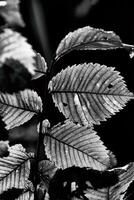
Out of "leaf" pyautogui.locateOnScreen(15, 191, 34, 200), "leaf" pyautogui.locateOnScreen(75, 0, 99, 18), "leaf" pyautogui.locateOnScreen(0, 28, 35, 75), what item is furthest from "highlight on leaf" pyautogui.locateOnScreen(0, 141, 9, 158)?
"leaf" pyautogui.locateOnScreen(75, 0, 99, 18)

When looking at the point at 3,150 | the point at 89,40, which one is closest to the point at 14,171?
the point at 3,150

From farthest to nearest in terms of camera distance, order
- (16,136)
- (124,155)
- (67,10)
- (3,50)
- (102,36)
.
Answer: (67,10) → (124,155) → (16,136) → (102,36) → (3,50)

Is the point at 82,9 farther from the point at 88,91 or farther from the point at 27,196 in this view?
the point at 27,196

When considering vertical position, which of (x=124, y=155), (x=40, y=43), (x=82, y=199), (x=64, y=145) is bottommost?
(x=82, y=199)

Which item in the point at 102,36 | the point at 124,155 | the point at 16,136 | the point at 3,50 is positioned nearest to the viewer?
the point at 3,50

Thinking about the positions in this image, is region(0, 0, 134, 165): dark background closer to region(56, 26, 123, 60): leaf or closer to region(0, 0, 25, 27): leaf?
region(56, 26, 123, 60): leaf

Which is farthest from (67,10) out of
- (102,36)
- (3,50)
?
(3,50)

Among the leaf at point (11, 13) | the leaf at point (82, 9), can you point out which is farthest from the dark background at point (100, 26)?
the leaf at point (11, 13)

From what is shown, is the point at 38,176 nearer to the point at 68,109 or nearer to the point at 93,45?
the point at 68,109
